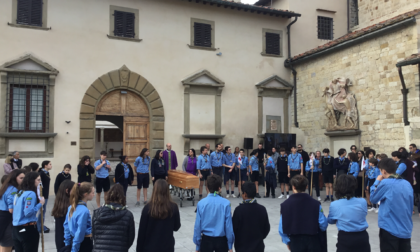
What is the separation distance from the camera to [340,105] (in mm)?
14906

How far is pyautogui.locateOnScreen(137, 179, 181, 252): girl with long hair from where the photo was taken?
165 inches

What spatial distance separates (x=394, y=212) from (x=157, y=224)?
2.96 meters

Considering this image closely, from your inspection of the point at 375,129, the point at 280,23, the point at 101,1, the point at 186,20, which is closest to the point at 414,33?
the point at 375,129

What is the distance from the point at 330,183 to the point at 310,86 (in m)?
5.78

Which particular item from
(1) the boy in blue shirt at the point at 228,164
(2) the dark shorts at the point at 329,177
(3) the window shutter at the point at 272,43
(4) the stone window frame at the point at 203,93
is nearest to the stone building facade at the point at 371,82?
(3) the window shutter at the point at 272,43

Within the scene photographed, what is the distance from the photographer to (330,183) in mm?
12516

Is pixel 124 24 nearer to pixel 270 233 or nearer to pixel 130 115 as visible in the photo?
pixel 130 115

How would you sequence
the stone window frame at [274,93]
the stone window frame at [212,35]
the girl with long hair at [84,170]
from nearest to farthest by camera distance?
the girl with long hair at [84,170] → the stone window frame at [212,35] → the stone window frame at [274,93]

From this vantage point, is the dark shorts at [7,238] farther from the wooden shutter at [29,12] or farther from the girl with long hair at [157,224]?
the wooden shutter at [29,12]

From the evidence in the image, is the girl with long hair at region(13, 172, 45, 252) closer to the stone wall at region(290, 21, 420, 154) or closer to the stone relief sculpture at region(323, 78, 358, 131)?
the stone wall at region(290, 21, 420, 154)

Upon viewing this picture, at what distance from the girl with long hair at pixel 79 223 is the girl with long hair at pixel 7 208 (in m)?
1.64

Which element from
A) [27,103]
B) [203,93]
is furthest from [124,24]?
[27,103]

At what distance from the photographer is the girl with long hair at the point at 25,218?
5.06 meters

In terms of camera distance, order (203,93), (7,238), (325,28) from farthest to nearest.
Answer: (325,28), (203,93), (7,238)
